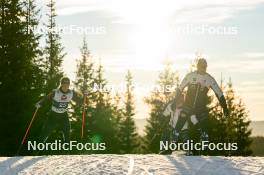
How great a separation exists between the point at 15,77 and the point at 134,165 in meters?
20.3

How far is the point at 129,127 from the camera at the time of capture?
58344 mm

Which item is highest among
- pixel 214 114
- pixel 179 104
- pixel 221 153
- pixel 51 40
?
pixel 51 40

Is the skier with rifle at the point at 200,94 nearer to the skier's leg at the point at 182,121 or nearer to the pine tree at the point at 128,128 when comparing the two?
the skier's leg at the point at 182,121

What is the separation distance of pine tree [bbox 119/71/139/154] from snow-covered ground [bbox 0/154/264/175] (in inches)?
1672

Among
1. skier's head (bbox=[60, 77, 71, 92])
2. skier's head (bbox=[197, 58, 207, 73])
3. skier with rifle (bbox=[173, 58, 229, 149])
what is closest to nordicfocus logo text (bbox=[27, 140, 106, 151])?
skier's head (bbox=[60, 77, 71, 92])

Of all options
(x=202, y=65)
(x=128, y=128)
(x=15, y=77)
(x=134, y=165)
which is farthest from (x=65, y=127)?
(x=128, y=128)

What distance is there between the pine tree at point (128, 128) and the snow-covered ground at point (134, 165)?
139 ft

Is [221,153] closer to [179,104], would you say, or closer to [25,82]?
[25,82]

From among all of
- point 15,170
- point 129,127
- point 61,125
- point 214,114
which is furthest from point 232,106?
point 15,170

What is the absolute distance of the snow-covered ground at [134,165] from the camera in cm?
936

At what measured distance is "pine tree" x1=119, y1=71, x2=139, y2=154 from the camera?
55.7 meters

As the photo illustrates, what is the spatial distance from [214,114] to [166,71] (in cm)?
588

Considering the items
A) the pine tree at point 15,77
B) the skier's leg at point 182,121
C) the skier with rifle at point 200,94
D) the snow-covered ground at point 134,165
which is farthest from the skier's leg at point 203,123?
the pine tree at point 15,77

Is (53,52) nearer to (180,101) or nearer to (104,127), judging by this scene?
(104,127)
